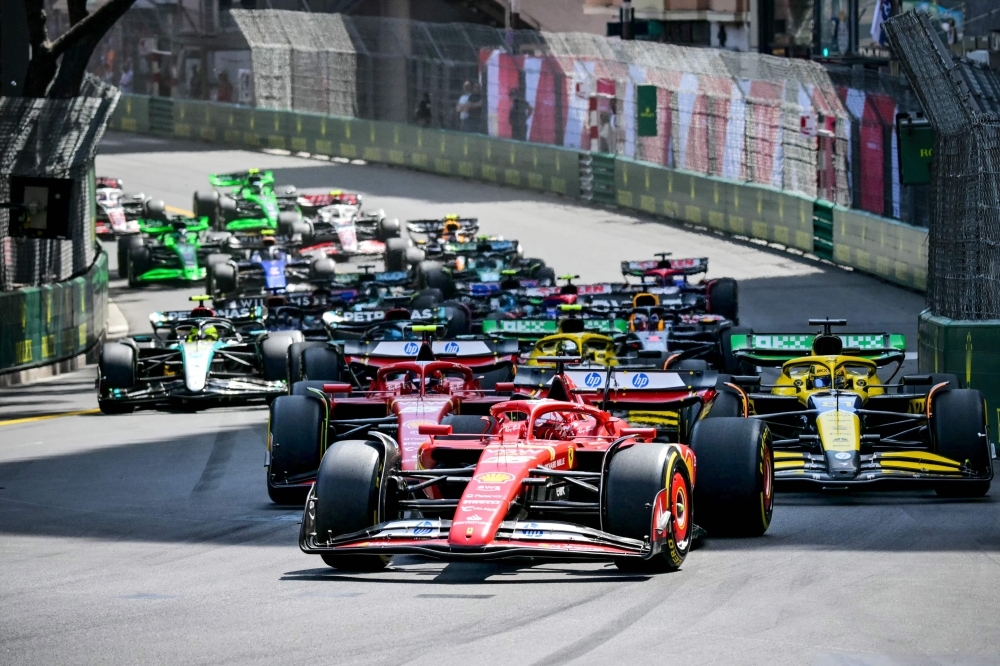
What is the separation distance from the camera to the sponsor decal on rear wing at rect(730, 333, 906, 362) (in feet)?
53.5

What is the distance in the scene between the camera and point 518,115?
44156 millimetres

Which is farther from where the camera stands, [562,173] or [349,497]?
[562,173]

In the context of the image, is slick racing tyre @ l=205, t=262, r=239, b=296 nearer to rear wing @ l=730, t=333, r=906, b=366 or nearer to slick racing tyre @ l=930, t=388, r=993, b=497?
rear wing @ l=730, t=333, r=906, b=366

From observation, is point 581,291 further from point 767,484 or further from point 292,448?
point 767,484

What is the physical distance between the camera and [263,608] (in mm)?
9414

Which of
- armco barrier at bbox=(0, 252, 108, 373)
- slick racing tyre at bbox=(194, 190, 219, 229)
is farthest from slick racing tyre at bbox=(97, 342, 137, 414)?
Result: slick racing tyre at bbox=(194, 190, 219, 229)

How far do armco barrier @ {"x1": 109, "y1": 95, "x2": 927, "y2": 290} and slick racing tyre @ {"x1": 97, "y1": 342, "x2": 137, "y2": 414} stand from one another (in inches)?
526

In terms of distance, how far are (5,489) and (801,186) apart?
21367 millimetres

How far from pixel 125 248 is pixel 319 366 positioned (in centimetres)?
1734

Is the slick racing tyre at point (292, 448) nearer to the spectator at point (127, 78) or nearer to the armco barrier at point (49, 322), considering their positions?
the armco barrier at point (49, 322)

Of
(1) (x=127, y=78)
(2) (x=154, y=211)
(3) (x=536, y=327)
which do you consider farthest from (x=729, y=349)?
(1) (x=127, y=78)

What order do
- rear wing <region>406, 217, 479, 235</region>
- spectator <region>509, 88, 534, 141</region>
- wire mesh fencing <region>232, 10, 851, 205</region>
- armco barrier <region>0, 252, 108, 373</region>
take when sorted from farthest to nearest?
spectator <region>509, 88, 534, 141</region> < wire mesh fencing <region>232, 10, 851, 205</region> < rear wing <region>406, 217, 479, 235</region> < armco barrier <region>0, 252, 108, 373</region>

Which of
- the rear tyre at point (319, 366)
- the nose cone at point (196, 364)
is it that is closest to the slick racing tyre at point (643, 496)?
the rear tyre at point (319, 366)

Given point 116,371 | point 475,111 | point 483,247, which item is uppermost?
point 475,111
